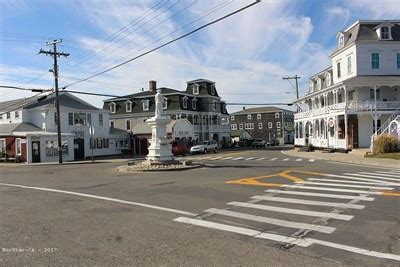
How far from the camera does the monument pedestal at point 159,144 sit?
2702 cm

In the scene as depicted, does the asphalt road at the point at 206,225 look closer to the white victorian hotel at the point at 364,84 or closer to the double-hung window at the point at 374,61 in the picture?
the white victorian hotel at the point at 364,84

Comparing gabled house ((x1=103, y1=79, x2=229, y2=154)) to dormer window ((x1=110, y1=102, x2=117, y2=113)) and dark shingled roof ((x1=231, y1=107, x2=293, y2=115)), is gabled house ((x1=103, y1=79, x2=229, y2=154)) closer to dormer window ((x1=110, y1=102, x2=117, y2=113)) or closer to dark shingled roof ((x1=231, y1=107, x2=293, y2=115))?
dormer window ((x1=110, y1=102, x2=117, y2=113))

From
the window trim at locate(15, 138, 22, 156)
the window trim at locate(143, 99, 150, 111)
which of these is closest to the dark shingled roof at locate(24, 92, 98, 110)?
the window trim at locate(15, 138, 22, 156)

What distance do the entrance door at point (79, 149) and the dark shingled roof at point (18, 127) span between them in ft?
14.8

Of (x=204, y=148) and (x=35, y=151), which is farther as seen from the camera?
(x=204, y=148)

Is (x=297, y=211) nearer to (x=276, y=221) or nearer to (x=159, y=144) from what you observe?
(x=276, y=221)

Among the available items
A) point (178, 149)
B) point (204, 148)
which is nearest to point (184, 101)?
point (204, 148)

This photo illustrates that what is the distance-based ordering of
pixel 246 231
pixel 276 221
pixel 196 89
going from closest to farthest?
pixel 246 231 → pixel 276 221 → pixel 196 89

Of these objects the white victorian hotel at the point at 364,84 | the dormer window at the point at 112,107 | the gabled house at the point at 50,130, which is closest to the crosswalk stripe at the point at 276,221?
the white victorian hotel at the point at 364,84

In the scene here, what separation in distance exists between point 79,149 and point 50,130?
13.4 ft

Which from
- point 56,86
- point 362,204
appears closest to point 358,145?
point 56,86

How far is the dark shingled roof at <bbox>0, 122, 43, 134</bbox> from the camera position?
155 ft

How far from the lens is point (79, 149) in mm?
51531

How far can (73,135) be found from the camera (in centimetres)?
4850
